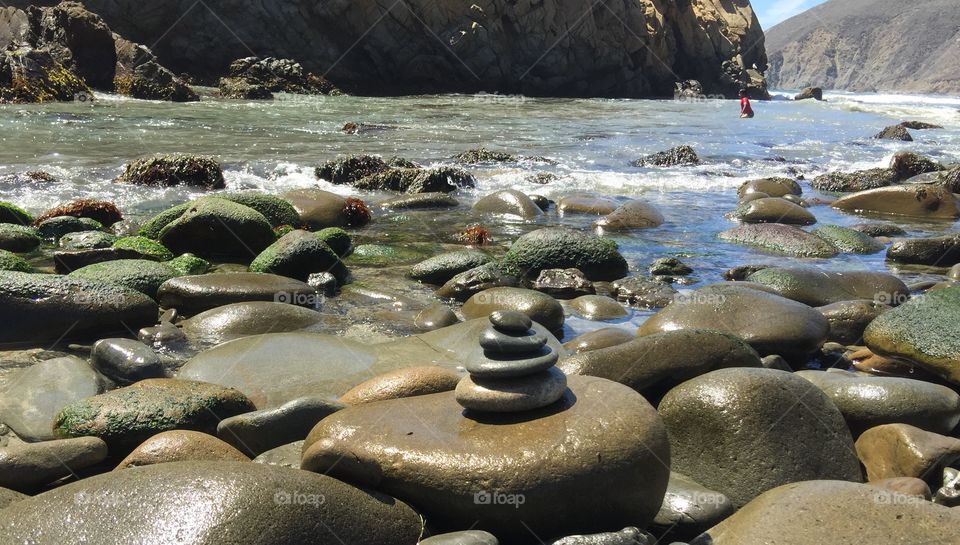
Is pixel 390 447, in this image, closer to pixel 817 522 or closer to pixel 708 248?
pixel 817 522

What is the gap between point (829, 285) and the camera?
747cm

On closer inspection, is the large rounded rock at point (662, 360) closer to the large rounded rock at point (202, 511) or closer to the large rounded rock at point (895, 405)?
the large rounded rock at point (895, 405)

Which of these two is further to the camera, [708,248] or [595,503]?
[708,248]

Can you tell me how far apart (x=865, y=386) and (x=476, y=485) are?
263 cm

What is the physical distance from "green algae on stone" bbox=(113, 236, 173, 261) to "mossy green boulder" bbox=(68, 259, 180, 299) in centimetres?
90

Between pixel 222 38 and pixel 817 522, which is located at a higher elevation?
pixel 222 38

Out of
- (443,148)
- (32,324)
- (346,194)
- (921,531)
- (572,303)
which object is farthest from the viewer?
(443,148)

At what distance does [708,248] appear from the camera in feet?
31.4

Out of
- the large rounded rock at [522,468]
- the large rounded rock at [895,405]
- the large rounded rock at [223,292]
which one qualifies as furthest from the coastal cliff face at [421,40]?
the large rounded rock at [522,468]

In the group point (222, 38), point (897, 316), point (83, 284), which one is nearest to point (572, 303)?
point (897, 316)

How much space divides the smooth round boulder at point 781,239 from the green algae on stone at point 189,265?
6211 mm

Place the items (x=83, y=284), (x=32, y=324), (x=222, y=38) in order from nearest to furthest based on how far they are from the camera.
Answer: (x=32, y=324), (x=83, y=284), (x=222, y=38)

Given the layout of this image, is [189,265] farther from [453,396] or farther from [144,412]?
[453,396]

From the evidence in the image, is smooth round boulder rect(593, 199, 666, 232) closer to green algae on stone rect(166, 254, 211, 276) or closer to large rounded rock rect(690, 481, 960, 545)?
green algae on stone rect(166, 254, 211, 276)
